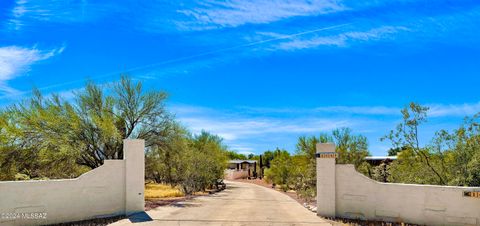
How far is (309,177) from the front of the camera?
21.7 metres

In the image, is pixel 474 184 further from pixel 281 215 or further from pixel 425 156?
pixel 281 215

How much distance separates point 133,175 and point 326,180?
639 centimetres

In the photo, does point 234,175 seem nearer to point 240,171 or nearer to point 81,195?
point 240,171

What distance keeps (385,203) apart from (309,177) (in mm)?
9274

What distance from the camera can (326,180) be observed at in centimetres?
1341

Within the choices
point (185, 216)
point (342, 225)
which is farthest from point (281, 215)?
point (185, 216)

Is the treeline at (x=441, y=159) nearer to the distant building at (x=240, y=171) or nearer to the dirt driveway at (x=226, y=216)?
the dirt driveway at (x=226, y=216)

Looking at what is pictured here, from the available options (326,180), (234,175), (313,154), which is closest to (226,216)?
(326,180)

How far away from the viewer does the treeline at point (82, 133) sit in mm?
18188

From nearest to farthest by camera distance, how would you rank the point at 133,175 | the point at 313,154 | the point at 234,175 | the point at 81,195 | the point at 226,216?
the point at 81,195, the point at 226,216, the point at 133,175, the point at 313,154, the point at 234,175

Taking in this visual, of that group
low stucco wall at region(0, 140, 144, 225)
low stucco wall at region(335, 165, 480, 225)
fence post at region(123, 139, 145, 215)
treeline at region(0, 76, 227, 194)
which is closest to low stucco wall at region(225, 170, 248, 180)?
treeline at region(0, 76, 227, 194)

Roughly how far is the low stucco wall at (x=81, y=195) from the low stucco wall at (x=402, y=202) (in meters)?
6.78

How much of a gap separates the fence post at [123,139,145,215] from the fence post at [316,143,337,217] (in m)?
5.97

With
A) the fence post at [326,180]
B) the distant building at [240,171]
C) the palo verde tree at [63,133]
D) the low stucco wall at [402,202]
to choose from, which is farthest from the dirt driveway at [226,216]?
the distant building at [240,171]
